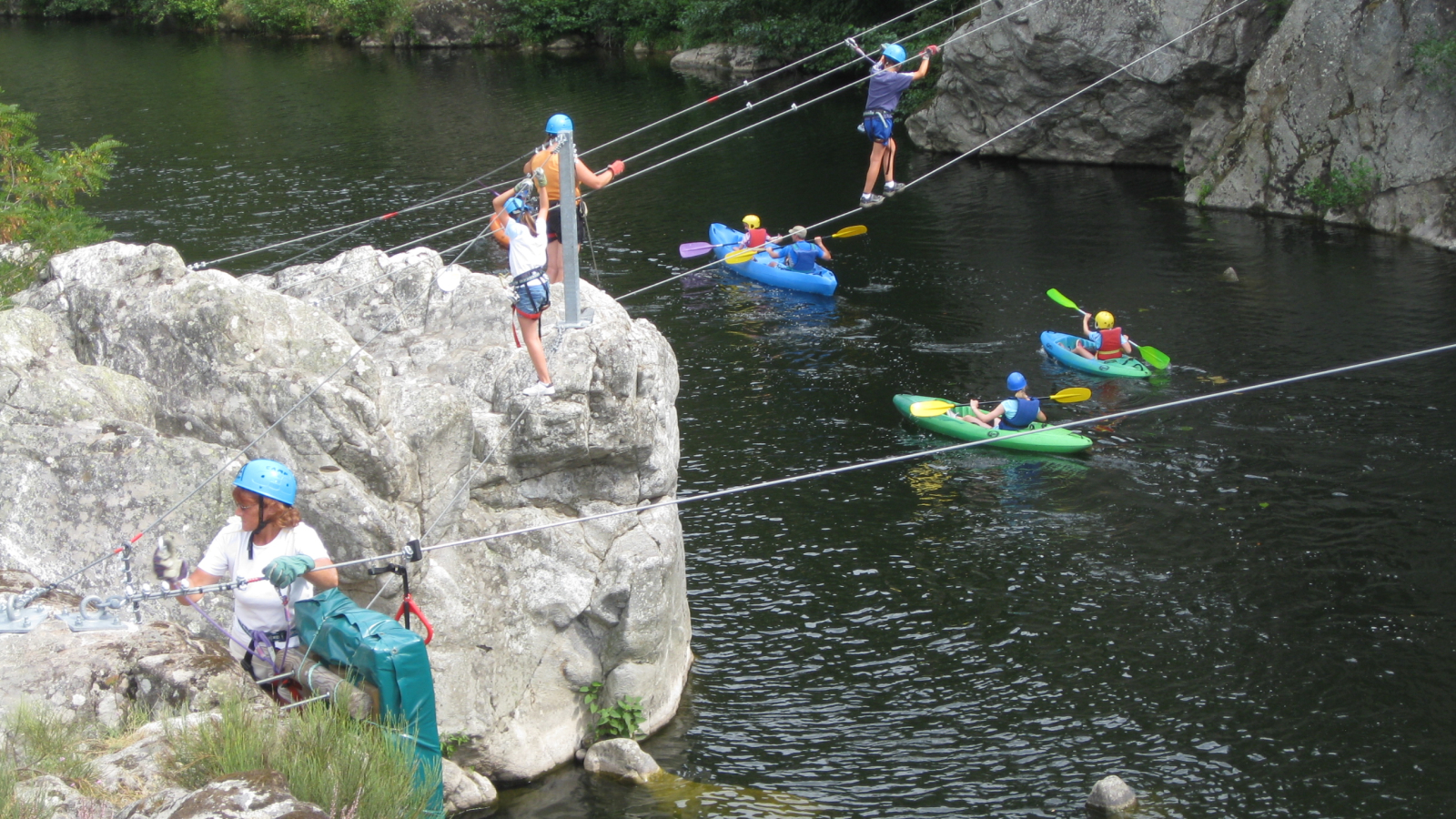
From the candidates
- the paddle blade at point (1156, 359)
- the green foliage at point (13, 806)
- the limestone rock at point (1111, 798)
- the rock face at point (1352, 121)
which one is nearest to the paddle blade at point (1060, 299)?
the paddle blade at point (1156, 359)

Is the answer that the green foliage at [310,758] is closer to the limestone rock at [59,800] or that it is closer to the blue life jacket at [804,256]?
the limestone rock at [59,800]

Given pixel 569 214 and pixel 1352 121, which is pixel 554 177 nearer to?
pixel 569 214

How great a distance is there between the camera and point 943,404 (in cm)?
1620

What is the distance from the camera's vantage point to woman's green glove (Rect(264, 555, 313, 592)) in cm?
583

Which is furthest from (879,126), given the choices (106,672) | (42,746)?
(42,746)

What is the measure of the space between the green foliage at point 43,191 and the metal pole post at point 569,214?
6505mm

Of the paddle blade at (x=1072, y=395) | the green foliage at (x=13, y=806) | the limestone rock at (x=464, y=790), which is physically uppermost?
the green foliage at (x=13, y=806)

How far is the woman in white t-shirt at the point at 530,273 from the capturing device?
890 centimetres

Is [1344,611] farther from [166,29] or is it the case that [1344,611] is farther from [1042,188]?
[166,29]

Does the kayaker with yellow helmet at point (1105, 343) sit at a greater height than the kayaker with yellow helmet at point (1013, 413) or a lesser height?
greater

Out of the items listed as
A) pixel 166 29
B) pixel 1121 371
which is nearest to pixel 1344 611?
pixel 1121 371

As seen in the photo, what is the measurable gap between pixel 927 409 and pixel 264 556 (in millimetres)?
11170

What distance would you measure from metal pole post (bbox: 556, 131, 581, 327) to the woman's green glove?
3.23m

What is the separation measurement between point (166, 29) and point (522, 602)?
2025 inches
